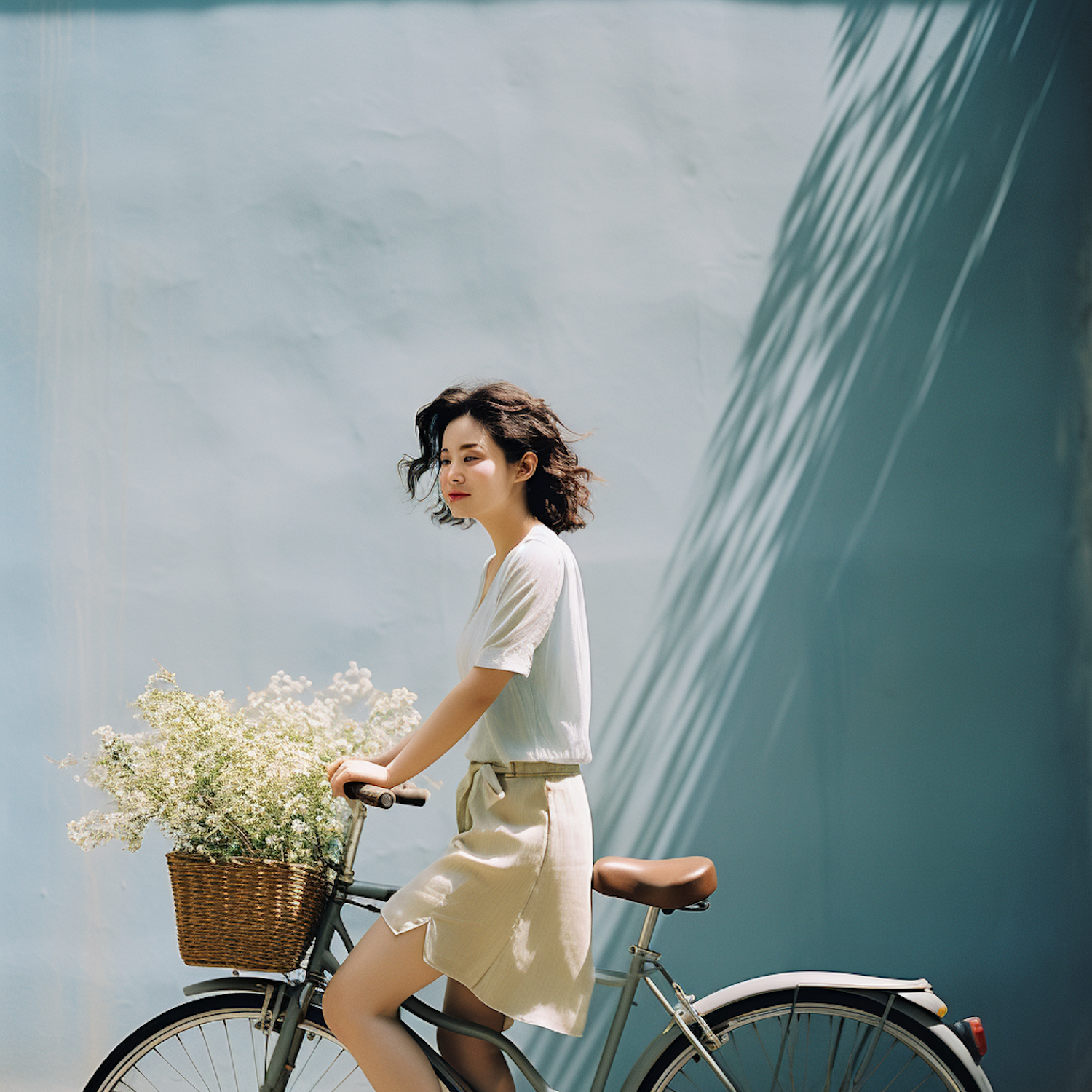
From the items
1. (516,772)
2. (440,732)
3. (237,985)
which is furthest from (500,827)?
(237,985)

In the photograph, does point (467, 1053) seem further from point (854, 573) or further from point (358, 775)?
point (854, 573)

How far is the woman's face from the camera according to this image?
2141 mm

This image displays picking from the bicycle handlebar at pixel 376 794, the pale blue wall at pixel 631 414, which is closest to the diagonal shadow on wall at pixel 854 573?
the pale blue wall at pixel 631 414

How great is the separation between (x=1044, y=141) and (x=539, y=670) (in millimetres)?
2661

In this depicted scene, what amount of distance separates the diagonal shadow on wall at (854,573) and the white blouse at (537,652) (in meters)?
1.20

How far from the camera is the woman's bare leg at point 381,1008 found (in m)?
2.02

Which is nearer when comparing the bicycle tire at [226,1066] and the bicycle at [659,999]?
the bicycle at [659,999]

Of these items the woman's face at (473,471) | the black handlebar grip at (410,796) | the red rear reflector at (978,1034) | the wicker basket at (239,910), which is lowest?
the red rear reflector at (978,1034)

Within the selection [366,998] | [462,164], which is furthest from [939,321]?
[366,998]

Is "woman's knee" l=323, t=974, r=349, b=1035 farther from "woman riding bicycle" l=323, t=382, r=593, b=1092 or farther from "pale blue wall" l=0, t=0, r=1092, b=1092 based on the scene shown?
"pale blue wall" l=0, t=0, r=1092, b=1092

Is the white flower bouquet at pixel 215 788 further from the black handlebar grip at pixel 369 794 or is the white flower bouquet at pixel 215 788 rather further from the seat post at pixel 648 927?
the seat post at pixel 648 927

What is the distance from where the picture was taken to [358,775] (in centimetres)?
198

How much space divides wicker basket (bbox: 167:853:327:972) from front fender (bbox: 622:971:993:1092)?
0.83 meters

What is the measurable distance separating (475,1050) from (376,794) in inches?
27.6
